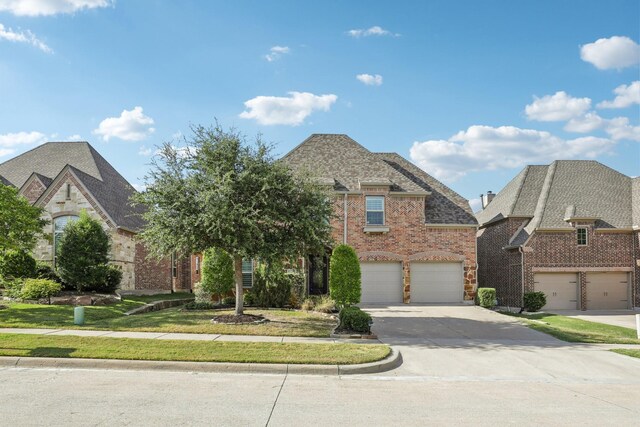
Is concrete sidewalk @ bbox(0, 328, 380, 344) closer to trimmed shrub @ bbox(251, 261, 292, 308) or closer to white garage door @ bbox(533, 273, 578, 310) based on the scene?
trimmed shrub @ bbox(251, 261, 292, 308)

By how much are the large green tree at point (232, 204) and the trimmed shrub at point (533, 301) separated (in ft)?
46.5

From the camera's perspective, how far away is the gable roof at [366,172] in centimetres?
2756

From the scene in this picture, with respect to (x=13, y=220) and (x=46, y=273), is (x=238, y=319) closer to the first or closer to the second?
(x=13, y=220)

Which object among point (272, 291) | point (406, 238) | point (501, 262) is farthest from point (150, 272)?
point (501, 262)

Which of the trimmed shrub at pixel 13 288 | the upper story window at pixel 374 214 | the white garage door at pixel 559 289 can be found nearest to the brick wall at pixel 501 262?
the white garage door at pixel 559 289

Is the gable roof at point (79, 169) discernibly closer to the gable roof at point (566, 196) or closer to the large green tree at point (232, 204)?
the large green tree at point (232, 204)

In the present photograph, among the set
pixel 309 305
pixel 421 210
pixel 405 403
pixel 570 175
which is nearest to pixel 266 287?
pixel 309 305

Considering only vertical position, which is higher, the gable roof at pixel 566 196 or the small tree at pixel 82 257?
the gable roof at pixel 566 196

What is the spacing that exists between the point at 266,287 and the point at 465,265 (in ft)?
37.6

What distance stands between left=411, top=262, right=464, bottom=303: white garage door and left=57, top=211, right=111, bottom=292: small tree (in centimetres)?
1575

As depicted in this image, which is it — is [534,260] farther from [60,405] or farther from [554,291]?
[60,405]

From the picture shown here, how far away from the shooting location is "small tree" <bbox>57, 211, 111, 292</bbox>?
22.2 metres

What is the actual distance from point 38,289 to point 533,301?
23.5 meters

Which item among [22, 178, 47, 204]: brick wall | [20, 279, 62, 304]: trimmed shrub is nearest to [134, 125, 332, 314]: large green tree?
[20, 279, 62, 304]: trimmed shrub
